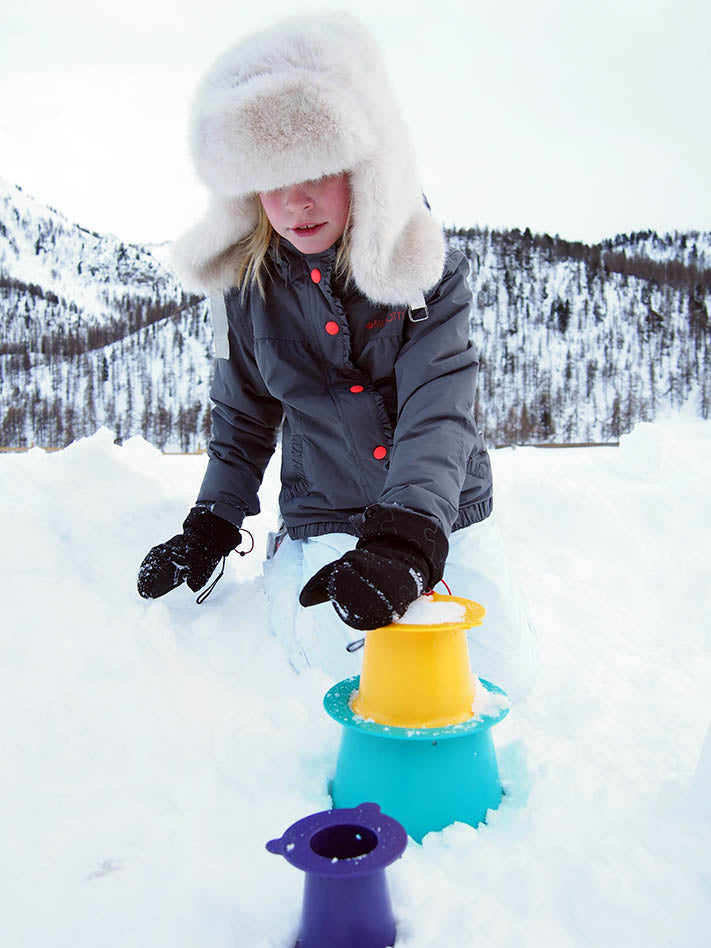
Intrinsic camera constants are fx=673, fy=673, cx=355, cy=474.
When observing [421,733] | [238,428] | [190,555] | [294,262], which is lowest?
[421,733]

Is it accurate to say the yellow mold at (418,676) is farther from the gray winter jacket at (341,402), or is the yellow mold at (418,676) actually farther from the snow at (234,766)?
the gray winter jacket at (341,402)

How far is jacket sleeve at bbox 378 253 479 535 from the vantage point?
129 centimetres

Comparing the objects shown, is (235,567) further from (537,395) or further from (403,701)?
(537,395)

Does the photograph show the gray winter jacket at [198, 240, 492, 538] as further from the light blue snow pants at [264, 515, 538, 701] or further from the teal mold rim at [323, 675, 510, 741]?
the teal mold rim at [323, 675, 510, 741]

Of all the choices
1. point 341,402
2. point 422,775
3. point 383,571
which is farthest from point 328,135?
point 422,775

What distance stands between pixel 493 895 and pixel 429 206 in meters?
1.44

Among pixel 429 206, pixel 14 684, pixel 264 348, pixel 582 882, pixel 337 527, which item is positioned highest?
pixel 429 206

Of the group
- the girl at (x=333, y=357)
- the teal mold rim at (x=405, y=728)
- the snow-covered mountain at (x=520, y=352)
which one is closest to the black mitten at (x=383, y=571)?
the girl at (x=333, y=357)

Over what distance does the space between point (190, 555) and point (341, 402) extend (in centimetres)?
52

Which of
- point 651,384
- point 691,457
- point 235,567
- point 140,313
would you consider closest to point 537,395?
point 651,384

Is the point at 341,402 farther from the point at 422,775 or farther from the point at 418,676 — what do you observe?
the point at 422,775

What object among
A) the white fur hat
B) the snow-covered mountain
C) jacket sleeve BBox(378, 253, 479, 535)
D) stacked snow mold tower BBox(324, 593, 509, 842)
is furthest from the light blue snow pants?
the snow-covered mountain

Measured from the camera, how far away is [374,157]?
1341mm

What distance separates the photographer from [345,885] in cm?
70
